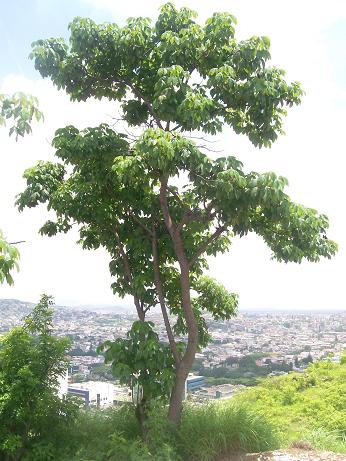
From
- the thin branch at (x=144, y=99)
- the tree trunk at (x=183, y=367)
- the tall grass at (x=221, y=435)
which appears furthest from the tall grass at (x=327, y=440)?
the thin branch at (x=144, y=99)

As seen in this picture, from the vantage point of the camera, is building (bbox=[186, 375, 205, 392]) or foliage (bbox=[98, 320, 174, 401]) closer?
foliage (bbox=[98, 320, 174, 401])

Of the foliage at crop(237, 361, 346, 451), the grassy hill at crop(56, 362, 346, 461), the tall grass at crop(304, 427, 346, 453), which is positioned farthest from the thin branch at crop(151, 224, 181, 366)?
the tall grass at crop(304, 427, 346, 453)

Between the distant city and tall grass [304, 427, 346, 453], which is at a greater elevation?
the distant city

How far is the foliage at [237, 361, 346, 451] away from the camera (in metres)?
6.28

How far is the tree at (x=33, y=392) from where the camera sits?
17.0 ft

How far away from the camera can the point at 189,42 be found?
524cm

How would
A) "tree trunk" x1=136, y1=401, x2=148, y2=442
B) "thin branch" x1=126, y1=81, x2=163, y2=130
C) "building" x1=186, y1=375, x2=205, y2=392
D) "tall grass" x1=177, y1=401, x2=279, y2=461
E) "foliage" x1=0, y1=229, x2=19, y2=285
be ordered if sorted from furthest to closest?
"building" x1=186, y1=375, x2=205, y2=392 → "thin branch" x1=126, y1=81, x2=163, y2=130 → "tree trunk" x1=136, y1=401, x2=148, y2=442 → "tall grass" x1=177, y1=401, x2=279, y2=461 → "foliage" x1=0, y1=229, x2=19, y2=285

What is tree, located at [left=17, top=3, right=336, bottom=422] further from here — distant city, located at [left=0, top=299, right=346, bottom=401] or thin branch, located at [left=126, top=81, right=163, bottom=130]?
distant city, located at [left=0, top=299, right=346, bottom=401]

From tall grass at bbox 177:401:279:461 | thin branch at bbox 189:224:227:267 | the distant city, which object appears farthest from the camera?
the distant city

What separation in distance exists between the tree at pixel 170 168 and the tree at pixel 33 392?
1.11m

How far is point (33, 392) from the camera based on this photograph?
17.3ft

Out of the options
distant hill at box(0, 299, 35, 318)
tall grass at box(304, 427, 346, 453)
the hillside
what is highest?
distant hill at box(0, 299, 35, 318)

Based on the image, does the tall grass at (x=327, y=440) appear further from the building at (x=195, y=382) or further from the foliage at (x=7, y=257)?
the foliage at (x=7, y=257)

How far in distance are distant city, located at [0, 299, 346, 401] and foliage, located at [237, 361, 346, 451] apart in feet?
1.19
